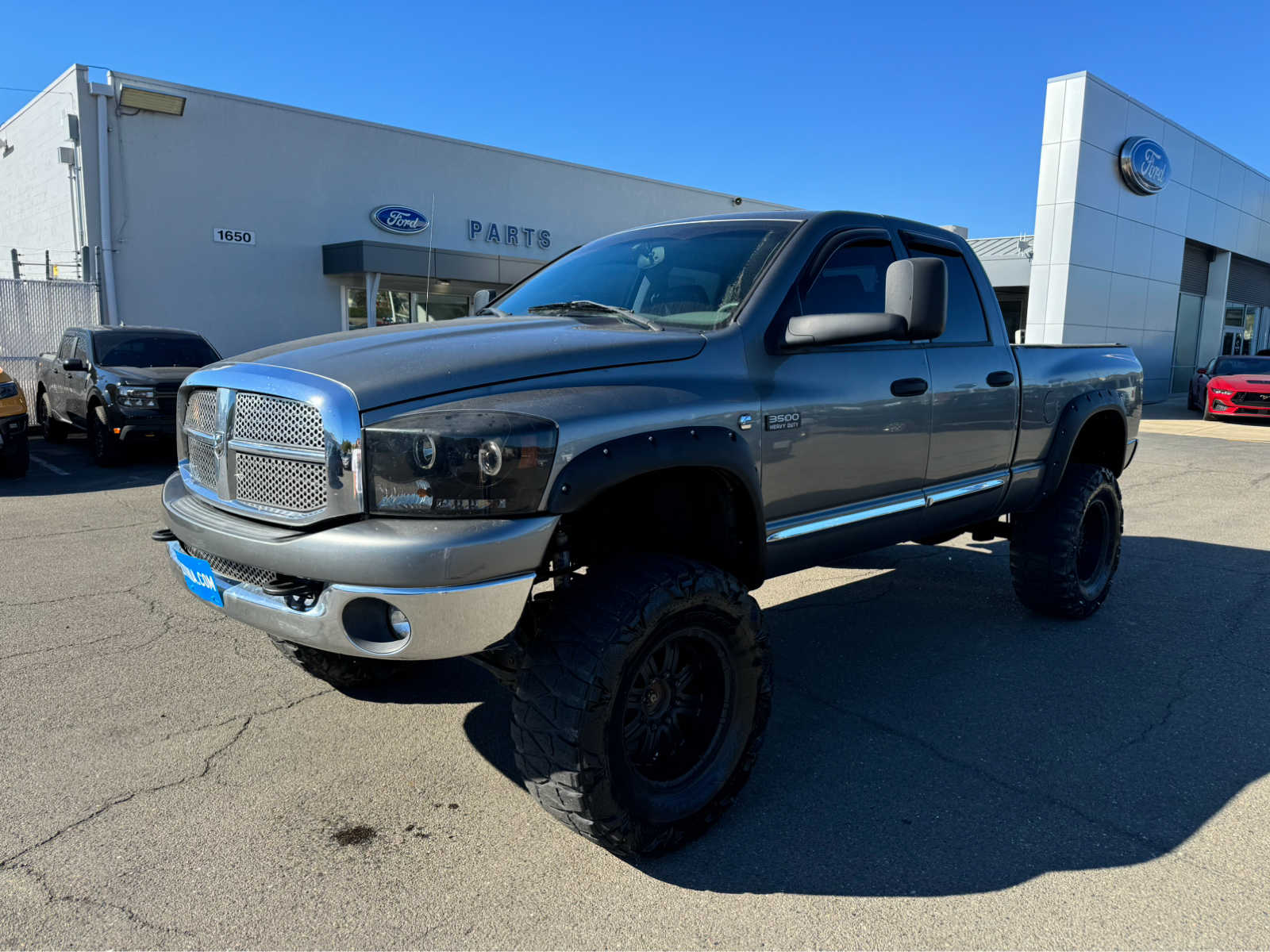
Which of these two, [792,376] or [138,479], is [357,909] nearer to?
[792,376]

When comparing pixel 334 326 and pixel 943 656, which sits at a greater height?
pixel 334 326

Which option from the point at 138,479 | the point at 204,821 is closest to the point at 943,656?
the point at 204,821

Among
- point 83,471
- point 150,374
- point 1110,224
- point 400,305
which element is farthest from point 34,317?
point 1110,224

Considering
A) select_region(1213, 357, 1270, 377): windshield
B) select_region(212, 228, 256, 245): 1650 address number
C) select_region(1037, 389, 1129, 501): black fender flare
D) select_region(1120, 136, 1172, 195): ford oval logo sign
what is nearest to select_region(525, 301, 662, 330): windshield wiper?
select_region(1037, 389, 1129, 501): black fender flare

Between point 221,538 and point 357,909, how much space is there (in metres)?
1.16

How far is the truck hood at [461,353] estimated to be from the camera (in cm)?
258

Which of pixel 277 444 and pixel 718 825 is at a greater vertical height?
pixel 277 444

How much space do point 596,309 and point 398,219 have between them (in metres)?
16.6

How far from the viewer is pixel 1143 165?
21.6 meters


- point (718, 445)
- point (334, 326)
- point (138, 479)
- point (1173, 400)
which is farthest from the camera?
point (1173, 400)

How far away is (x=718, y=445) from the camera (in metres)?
2.92

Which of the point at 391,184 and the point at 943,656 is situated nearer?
the point at 943,656

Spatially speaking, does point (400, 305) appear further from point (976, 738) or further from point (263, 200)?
point (976, 738)

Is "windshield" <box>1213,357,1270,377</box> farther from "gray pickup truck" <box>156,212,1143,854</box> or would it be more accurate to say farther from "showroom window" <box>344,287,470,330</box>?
"gray pickup truck" <box>156,212,1143,854</box>
